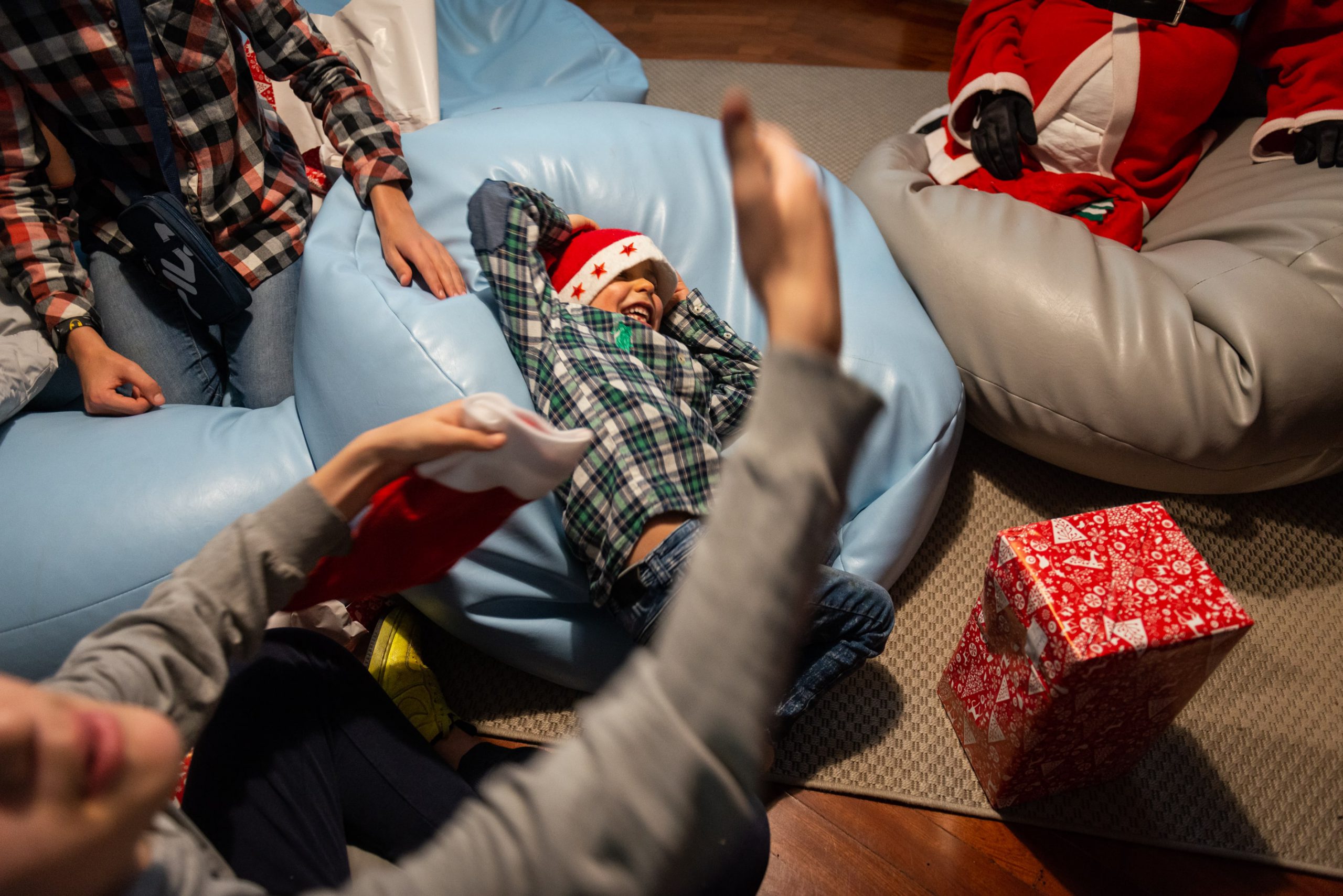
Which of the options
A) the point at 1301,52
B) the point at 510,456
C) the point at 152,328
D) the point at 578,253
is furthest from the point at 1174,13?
the point at 152,328

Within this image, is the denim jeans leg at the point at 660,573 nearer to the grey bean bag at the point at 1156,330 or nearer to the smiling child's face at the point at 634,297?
the smiling child's face at the point at 634,297

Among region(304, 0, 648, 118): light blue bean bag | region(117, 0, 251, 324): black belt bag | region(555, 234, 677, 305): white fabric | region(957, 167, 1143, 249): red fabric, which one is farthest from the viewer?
region(304, 0, 648, 118): light blue bean bag

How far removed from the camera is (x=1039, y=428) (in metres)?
1.20

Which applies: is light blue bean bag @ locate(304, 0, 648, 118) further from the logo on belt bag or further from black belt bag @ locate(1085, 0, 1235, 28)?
black belt bag @ locate(1085, 0, 1235, 28)

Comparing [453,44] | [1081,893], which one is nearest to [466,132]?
[453,44]

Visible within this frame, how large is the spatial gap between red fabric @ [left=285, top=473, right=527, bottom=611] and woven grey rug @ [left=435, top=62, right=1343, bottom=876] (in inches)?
13.2

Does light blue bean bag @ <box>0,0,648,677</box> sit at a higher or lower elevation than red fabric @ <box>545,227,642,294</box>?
lower

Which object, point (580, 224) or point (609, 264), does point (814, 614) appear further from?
point (580, 224)

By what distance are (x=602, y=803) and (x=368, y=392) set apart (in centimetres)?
78

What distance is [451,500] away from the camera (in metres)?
0.78

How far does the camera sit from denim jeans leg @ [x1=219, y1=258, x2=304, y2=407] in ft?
3.92

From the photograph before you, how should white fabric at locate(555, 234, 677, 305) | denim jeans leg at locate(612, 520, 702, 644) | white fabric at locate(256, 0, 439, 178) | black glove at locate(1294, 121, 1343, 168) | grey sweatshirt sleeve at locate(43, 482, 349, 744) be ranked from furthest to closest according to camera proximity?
white fabric at locate(256, 0, 439, 178) → black glove at locate(1294, 121, 1343, 168) → white fabric at locate(555, 234, 677, 305) → denim jeans leg at locate(612, 520, 702, 644) → grey sweatshirt sleeve at locate(43, 482, 349, 744)

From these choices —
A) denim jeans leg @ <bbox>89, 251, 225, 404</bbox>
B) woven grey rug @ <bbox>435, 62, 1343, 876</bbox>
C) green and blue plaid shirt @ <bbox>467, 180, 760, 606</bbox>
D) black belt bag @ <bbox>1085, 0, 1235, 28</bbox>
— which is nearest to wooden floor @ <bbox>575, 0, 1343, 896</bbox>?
woven grey rug @ <bbox>435, 62, 1343, 876</bbox>

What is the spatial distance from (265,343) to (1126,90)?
1456mm
